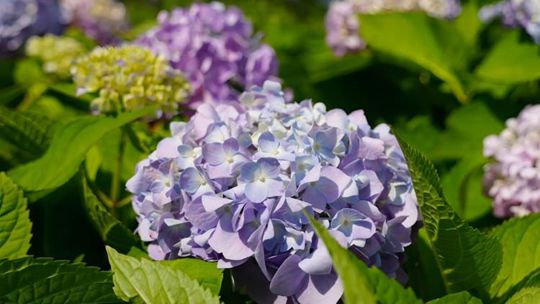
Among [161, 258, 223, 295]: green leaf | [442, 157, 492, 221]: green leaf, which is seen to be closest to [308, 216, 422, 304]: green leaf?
[161, 258, 223, 295]: green leaf

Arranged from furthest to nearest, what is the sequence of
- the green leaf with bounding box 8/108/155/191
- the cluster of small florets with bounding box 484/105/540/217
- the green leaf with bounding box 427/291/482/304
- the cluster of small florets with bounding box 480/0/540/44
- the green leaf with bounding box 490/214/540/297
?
the cluster of small florets with bounding box 480/0/540/44 → the cluster of small florets with bounding box 484/105/540/217 → the green leaf with bounding box 8/108/155/191 → the green leaf with bounding box 490/214/540/297 → the green leaf with bounding box 427/291/482/304

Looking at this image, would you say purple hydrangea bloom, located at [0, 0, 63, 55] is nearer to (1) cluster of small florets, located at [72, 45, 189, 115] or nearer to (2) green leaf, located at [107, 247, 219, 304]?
(1) cluster of small florets, located at [72, 45, 189, 115]

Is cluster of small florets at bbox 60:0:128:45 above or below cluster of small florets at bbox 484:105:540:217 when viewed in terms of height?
below

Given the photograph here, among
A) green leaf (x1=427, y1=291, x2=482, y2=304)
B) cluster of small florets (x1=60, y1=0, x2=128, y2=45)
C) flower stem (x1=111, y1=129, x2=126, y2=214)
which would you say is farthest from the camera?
cluster of small florets (x1=60, y1=0, x2=128, y2=45)

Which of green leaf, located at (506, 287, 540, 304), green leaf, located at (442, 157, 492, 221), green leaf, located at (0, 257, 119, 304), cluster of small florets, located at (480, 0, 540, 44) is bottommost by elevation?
green leaf, located at (442, 157, 492, 221)

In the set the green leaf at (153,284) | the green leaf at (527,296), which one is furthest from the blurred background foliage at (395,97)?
the green leaf at (527,296)

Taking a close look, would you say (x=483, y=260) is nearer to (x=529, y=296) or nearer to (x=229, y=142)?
(x=529, y=296)

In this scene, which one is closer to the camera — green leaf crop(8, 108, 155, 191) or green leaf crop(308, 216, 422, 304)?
green leaf crop(308, 216, 422, 304)
